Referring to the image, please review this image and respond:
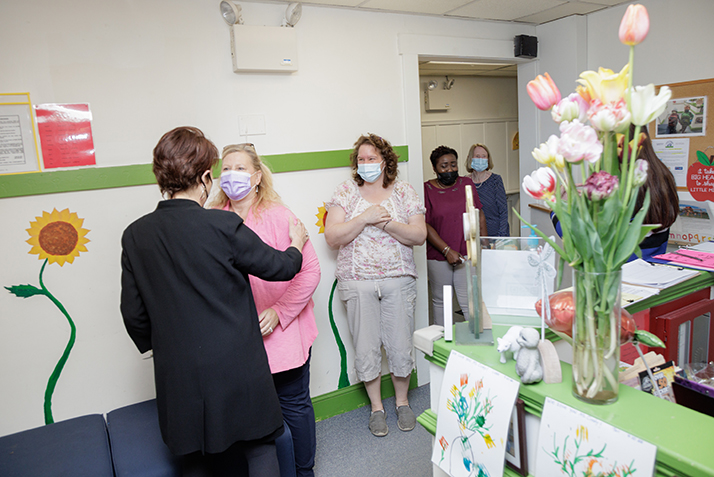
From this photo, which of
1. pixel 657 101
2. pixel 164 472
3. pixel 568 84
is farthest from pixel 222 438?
pixel 568 84

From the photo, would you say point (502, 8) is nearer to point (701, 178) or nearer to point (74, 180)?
point (701, 178)

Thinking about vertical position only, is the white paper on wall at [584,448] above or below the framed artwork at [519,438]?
above

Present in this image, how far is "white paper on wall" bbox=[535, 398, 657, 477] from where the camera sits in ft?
2.83

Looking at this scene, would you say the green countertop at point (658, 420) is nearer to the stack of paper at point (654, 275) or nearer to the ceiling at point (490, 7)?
the stack of paper at point (654, 275)

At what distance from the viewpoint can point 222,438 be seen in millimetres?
1438

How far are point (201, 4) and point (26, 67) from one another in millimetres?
817

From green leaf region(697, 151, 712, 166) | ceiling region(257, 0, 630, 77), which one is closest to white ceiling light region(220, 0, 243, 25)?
ceiling region(257, 0, 630, 77)

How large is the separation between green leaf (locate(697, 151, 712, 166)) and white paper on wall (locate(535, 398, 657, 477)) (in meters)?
2.53

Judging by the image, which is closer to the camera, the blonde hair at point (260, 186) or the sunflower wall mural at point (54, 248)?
the blonde hair at point (260, 186)

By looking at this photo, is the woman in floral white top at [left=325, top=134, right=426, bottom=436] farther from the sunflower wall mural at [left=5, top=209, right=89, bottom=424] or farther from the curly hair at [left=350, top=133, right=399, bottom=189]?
the sunflower wall mural at [left=5, top=209, right=89, bottom=424]

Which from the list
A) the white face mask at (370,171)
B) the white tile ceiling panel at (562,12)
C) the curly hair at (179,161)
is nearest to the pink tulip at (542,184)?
the curly hair at (179,161)

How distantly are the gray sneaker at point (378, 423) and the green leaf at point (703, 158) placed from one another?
235 centimetres

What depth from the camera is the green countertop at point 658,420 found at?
32.7 inches

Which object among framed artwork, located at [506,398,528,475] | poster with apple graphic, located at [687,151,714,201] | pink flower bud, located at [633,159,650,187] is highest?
pink flower bud, located at [633,159,650,187]
